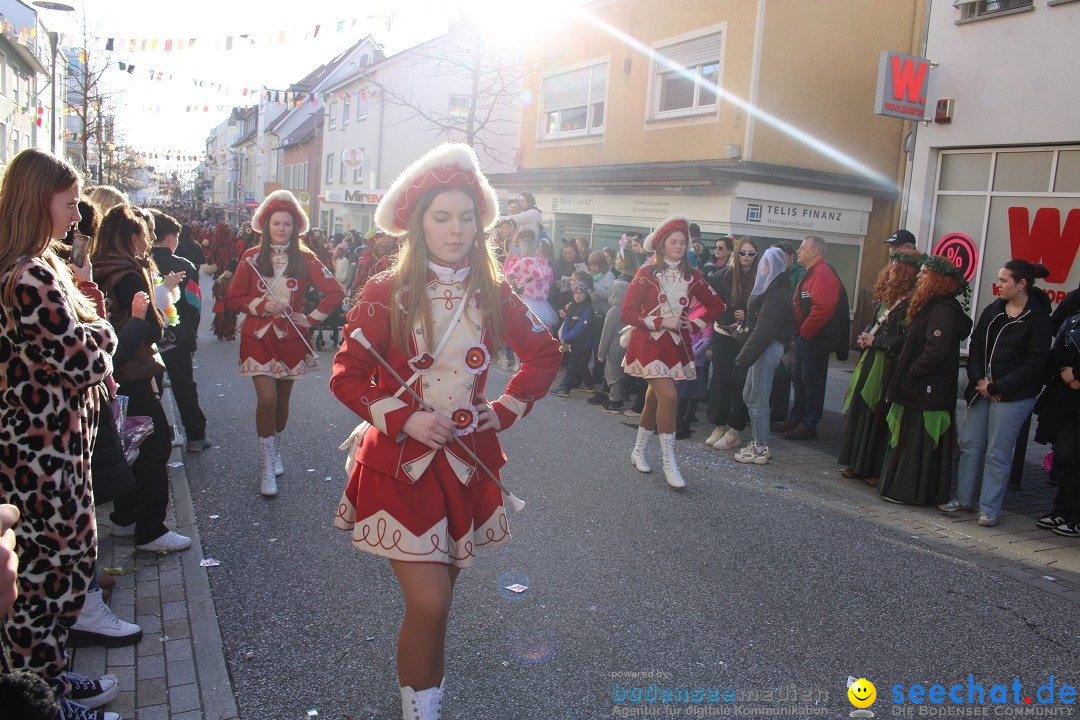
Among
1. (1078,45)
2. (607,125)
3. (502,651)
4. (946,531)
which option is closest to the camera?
(502,651)

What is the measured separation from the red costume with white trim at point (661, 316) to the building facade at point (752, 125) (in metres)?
8.78

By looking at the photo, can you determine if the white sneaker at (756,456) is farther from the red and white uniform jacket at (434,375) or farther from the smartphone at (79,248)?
the smartphone at (79,248)

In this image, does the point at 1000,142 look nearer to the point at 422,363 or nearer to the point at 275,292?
the point at 275,292

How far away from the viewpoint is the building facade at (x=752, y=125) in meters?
15.6

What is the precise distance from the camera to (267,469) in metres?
6.00

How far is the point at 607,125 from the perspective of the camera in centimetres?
1948

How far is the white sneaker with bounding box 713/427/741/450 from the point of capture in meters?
8.17

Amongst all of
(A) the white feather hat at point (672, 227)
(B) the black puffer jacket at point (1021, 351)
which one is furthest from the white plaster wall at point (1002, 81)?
(A) the white feather hat at point (672, 227)

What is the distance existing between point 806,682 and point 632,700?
0.81m

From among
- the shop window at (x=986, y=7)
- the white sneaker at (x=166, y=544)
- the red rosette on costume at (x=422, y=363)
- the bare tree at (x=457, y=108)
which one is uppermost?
the bare tree at (x=457, y=108)

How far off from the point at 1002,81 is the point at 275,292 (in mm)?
10591

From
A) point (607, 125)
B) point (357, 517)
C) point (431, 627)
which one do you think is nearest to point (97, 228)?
point (357, 517)

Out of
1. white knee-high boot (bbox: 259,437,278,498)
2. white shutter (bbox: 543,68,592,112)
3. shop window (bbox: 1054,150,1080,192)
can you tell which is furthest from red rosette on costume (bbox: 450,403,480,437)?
white shutter (bbox: 543,68,592,112)

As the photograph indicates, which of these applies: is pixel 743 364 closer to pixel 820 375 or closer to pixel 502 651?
pixel 820 375
